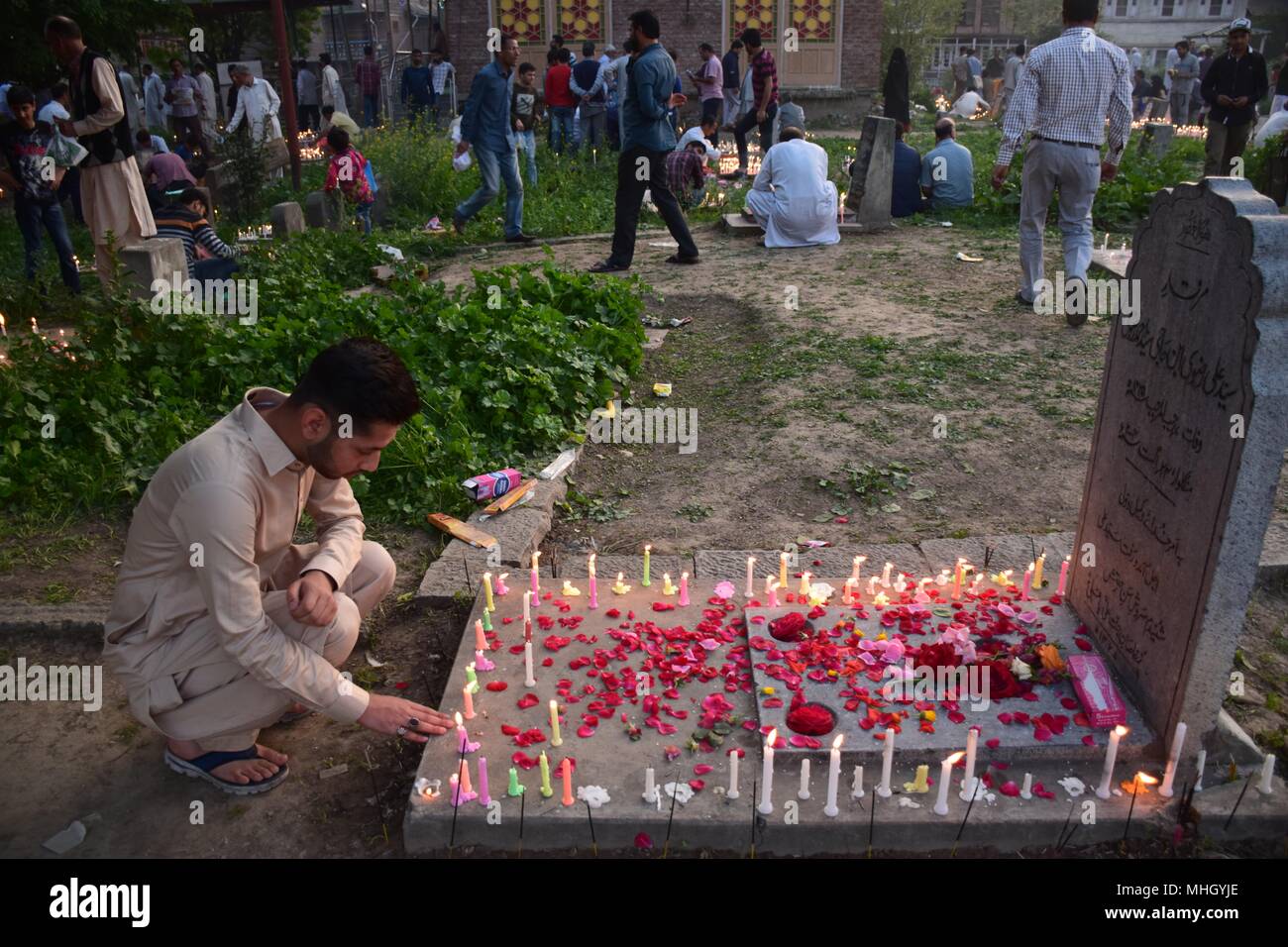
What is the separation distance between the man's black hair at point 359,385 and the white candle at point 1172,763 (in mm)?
2418

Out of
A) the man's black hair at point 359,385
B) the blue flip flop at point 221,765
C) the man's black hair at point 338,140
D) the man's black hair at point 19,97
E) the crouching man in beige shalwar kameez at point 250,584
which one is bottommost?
the blue flip flop at point 221,765

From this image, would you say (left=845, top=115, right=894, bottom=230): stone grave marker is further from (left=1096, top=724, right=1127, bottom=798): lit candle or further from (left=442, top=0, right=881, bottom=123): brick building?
(left=442, top=0, right=881, bottom=123): brick building

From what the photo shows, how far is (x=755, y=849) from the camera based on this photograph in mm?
2746

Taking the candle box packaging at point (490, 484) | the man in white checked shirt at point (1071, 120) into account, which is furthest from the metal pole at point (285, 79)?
the candle box packaging at point (490, 484)

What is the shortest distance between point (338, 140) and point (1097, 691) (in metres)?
10.4

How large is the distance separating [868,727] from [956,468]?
8.72ft

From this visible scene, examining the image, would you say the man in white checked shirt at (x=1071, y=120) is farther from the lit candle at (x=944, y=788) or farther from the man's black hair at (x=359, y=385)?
the man's black hair at (x=359, y=385)

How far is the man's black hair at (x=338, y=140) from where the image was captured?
11.1m

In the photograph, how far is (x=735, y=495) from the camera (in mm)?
5164

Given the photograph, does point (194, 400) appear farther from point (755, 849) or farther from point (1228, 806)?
point (1228, 806)

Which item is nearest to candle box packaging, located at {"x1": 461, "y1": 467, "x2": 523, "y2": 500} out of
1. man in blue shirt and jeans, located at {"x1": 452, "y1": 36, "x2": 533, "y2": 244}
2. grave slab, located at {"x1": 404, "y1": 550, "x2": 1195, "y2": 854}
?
grave slab, located at {"x1": 404, "y1": 550, "x2": 1195, "y2": 854}

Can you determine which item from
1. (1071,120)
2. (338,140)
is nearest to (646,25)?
(1071,120)

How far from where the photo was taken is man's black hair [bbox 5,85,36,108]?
799cm

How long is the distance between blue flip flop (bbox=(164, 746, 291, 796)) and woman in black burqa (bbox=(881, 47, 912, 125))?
17707 millimetres
